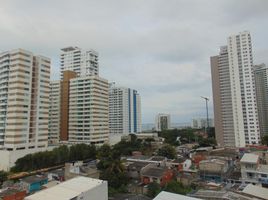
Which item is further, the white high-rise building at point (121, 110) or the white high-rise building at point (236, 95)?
the white high-rise building at point (121, 110)

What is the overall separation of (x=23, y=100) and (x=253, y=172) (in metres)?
39.0

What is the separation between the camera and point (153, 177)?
25.8m

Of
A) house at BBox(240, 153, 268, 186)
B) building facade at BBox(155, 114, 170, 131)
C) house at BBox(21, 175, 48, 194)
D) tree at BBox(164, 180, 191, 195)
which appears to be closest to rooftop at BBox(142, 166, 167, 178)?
tree at BBox(164, 180, 191, 195)

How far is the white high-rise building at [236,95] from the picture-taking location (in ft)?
181

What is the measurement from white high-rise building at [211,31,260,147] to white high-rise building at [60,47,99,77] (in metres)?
41.1

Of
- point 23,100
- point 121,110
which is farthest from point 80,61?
point 23,100

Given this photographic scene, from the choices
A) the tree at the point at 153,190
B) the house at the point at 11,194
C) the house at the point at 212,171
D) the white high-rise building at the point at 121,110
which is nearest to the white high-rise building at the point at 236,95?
the house at the point at 212,171

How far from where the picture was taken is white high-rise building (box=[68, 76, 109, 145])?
2213 inches

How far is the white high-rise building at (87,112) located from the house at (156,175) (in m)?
30.8

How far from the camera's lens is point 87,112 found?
57.1 meters

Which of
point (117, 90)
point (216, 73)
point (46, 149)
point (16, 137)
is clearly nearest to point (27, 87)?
point (16, 137)

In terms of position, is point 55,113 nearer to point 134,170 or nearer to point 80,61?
point 80,61

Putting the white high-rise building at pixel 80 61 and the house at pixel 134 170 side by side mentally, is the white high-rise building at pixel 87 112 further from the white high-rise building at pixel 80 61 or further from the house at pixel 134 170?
the house at pixel 134 170

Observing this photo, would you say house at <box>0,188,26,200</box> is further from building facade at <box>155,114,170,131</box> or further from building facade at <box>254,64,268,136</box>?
building facade at <box>155,114,170,131</box>
